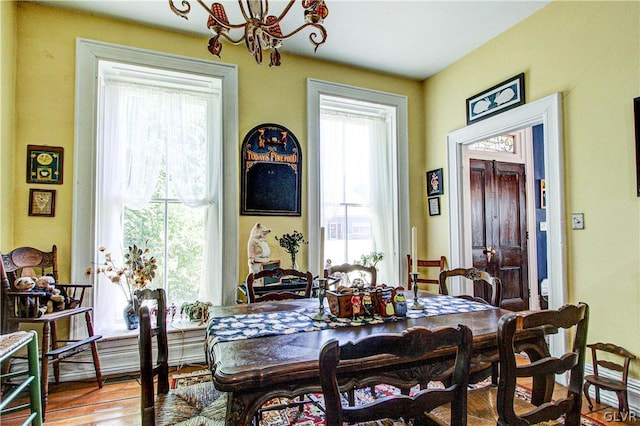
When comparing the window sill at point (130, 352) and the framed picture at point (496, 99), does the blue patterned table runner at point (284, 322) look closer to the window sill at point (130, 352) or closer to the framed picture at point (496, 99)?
the window sill at point (130, 352)

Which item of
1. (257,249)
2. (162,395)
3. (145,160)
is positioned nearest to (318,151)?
(257,249)

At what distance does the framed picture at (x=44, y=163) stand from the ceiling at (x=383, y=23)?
1224mm

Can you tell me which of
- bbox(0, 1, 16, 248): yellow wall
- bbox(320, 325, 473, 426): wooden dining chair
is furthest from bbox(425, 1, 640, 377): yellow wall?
bbox(0, 1, 16, 248): yellow wall

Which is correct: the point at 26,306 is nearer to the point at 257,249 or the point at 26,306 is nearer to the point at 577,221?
the point at 257,249

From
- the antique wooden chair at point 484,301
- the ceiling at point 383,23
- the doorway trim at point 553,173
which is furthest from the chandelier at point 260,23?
the doorway trim at point 553,173

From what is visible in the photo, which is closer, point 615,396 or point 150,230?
point 615,396

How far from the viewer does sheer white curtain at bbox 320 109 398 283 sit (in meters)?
4.00

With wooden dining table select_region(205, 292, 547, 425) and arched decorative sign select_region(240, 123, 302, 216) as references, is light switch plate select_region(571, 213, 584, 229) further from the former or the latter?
arched decorative sign select_region(240, 123, 302, 216)

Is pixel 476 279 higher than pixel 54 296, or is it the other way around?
pixel 476 279

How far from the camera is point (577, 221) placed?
2.66 meters

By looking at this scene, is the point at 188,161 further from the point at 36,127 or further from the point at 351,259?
the point at 351,259

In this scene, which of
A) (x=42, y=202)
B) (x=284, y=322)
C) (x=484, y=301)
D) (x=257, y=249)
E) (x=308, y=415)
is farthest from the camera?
(x=257, y=249)

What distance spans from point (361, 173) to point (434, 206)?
977 mm

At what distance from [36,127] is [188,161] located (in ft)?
3.92
